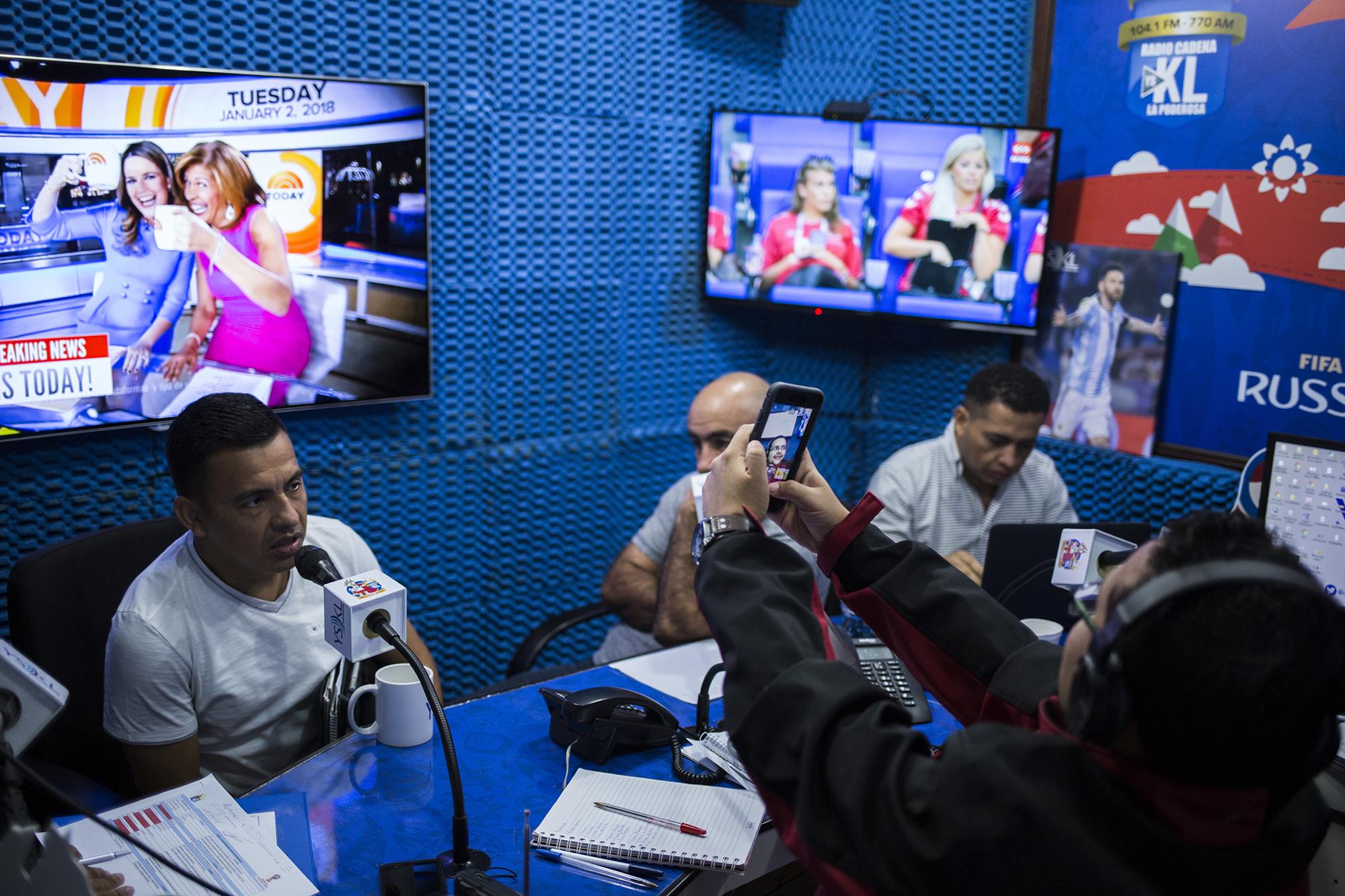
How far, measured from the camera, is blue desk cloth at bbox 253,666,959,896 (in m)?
1.68

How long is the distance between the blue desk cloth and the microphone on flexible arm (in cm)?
9

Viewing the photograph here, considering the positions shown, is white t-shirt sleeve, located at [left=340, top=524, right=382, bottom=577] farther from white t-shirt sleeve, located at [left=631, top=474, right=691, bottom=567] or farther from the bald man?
white t-shirt sleeve, located at [left=631, top=474, right=691, bottom=567]

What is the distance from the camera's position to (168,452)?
2264mm

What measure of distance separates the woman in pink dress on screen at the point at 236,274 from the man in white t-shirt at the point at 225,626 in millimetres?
979

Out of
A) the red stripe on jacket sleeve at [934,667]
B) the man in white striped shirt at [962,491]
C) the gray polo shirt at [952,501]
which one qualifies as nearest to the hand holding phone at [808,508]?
the red stripe on jacket sleeve at [934,667]

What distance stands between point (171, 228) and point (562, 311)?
141 cm

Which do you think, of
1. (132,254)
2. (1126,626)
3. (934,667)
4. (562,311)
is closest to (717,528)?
(934,667)

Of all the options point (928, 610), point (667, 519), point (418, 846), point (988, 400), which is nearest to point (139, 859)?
point (418, 846)

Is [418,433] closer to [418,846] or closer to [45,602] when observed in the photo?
[45,602]

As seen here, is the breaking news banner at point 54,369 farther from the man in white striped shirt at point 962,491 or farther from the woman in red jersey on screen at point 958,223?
the woman in red jersey on screen at point 958,223

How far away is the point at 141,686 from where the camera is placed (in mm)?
2049

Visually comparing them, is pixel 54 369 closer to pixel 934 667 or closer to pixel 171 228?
pixel 171 228

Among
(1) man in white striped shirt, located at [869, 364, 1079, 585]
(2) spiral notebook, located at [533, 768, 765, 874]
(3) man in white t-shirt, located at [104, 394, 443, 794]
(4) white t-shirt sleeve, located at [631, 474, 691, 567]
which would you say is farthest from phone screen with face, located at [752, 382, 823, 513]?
(1) man in white striped shirt, located at [869, 364, 1079, 585]

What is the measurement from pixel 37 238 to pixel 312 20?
106 cm
